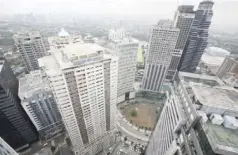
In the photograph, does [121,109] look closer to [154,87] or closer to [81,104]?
[154,87]

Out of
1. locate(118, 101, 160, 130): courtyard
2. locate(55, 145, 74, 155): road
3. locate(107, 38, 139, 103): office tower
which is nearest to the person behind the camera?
locate(55, 145, 74, 155): road

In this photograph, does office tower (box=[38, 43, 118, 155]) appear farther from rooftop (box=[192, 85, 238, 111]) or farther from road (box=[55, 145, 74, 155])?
rooftop (box=[192, 85, 238, 111])

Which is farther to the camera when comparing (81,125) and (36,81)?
(36,81)

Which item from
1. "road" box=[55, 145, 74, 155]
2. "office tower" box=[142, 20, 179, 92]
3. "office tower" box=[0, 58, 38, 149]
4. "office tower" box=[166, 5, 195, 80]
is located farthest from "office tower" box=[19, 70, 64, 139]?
"office tower" box=[166, 5, 195, 80]

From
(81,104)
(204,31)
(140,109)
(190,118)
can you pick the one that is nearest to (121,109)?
(140,109)

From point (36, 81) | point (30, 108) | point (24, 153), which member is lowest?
point (24, 153)

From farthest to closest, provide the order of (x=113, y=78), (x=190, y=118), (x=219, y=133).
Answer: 1. (x=113, y=78)
2. (x=190, y=118)
3. (x=219, y=133)

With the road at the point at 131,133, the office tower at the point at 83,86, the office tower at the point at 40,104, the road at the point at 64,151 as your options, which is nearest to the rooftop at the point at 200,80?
the office tower at the point at 83,86
